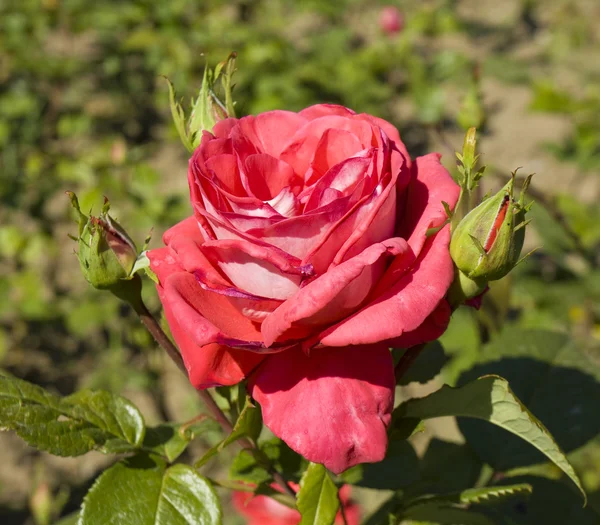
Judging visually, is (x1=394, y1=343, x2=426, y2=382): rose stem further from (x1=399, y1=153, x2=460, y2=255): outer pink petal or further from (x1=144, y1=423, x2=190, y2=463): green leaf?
(x1=144, y1=423, x2=190, y2=463): green leaf

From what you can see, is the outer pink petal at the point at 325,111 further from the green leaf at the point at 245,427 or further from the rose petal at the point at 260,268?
the green leaf at the point at 245,427

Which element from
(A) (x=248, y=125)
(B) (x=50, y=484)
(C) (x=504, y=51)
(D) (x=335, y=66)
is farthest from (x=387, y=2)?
(A) (x=248, y=125)

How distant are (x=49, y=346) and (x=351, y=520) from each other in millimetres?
1673

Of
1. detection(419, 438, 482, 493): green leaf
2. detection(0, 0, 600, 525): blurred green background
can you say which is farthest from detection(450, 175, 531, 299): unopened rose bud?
detection(0, 0, 600, 525): blurred green background

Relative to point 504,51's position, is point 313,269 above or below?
above

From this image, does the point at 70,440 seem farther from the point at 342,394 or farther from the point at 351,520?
the point at 351,520

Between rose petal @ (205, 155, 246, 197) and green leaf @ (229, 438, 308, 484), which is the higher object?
rose petal @ (205, 155, 246, 197)

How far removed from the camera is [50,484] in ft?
7.04

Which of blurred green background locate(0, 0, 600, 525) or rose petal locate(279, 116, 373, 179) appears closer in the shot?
rose petal locate(279, 116, 373, 179)

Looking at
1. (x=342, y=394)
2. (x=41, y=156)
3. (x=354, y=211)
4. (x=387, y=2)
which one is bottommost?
(x=41, y=156)

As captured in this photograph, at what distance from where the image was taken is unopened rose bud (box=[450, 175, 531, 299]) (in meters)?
0.53

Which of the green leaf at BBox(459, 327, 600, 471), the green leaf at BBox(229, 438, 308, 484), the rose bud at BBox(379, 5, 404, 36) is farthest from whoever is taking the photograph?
the rose bud at BBox(379, 5, 404, 36)

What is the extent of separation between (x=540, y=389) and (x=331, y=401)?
1.71 feet

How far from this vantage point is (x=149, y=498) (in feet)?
2.19
